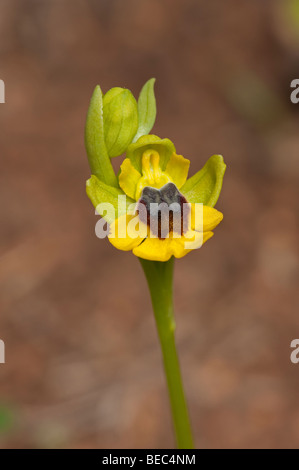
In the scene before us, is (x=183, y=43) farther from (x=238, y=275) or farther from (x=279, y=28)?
(x=238, y=275)

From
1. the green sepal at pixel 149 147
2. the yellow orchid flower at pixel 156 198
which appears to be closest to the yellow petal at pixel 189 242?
the yellow orchid flower at pixel 156 198

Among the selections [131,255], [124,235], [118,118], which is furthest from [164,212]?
[131,255]

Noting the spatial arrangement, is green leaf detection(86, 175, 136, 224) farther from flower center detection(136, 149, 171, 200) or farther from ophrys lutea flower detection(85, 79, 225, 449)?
flower center detection(136, 149, 171, 200)

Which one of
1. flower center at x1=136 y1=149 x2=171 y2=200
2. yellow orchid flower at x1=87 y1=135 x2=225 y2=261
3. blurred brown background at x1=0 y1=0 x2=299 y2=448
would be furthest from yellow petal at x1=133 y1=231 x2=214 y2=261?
blurred brown background at x1=0 y1=0 x2=299 y2=448

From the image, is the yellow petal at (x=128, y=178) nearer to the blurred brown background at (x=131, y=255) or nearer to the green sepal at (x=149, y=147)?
the green sepal at (x=149, y=147)

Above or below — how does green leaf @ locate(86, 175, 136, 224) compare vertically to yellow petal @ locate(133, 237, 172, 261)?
above
